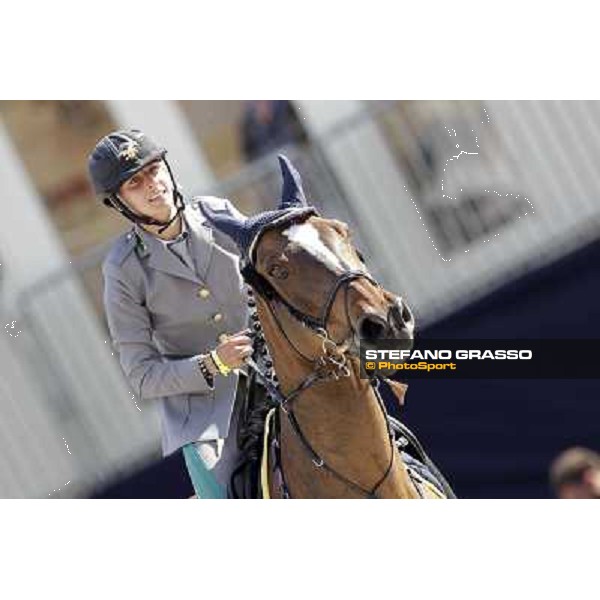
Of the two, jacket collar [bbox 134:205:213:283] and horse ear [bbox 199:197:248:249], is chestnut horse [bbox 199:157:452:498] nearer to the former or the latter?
horse ear [bbox 199:197:248:249]

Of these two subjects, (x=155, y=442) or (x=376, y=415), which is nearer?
(x=376, y=415)

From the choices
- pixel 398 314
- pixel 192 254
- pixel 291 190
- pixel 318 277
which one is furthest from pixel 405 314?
pixel 192 254

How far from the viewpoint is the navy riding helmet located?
15.3ft

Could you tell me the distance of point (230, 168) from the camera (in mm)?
4812

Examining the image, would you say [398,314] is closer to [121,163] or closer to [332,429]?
[332,429]

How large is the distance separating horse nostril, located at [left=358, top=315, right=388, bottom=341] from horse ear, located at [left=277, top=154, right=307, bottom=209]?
1.63 ft

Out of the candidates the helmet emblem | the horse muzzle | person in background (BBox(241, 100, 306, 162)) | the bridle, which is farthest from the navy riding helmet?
the horse muzzle

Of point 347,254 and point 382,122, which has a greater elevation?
point 382,122

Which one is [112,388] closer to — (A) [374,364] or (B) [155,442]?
(B) [155,442]

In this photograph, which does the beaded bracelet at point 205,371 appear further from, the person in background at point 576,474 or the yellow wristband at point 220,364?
the person in background at point 576,474

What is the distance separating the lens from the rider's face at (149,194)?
15.3 ft

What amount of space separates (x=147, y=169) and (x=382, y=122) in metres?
0.79

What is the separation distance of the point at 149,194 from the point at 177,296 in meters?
0.34

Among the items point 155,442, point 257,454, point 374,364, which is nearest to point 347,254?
point 374,364
